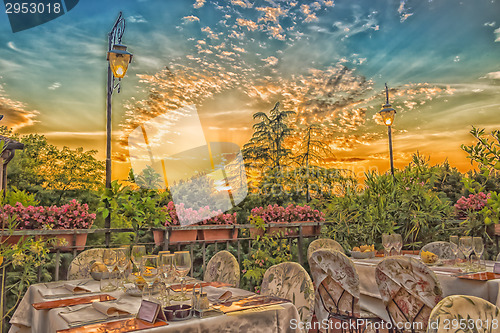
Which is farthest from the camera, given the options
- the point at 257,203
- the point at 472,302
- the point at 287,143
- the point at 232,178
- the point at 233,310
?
the point at 287,143

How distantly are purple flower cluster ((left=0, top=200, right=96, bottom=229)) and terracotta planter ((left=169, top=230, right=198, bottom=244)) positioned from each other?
71 centimetres

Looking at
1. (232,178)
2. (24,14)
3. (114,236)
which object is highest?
(24,14)

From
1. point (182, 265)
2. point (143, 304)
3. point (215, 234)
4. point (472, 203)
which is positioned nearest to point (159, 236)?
point (215, 234)

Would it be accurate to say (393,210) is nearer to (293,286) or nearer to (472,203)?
(472,203)

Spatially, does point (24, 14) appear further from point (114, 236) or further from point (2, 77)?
point (114, 236)

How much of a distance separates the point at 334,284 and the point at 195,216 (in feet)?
5.26

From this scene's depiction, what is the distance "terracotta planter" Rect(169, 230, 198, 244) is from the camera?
128 inches

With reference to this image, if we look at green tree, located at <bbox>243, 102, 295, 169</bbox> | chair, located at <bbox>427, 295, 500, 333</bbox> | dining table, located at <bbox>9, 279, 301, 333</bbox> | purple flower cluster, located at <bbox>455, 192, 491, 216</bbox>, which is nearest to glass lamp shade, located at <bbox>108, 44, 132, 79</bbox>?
dining table, located at <bbox>9, 279, 301, 333</bbox>

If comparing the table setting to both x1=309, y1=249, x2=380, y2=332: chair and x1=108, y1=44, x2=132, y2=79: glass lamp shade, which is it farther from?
x1=108, y1=44, x2=132, y2=79: glass lamp shade

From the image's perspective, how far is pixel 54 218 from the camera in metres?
3.03

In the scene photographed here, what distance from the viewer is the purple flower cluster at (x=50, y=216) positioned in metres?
2.93

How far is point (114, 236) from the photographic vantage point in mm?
7082

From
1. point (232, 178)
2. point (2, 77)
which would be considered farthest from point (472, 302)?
point (2, 77)

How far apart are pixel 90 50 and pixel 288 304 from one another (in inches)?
294
